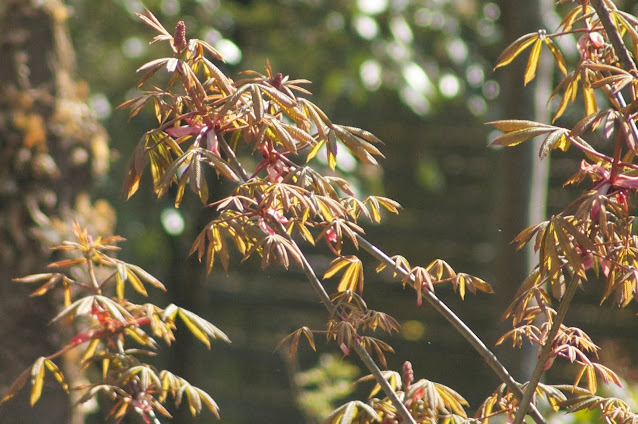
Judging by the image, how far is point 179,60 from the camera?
0.52 metres

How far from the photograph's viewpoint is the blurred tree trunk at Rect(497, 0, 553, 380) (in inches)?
59.5

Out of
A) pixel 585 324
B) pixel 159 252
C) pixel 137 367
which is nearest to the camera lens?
pixel 137 367

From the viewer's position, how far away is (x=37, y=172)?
1.55 meters

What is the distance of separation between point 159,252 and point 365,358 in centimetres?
226

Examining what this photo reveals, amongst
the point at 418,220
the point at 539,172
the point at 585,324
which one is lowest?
the point at 585,324

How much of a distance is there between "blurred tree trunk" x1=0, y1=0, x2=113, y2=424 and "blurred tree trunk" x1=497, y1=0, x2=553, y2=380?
819 mm

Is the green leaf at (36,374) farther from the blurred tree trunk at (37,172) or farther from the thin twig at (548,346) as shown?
the blurred tree trunk at (37,172)

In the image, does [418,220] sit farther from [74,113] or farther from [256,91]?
[256,91]

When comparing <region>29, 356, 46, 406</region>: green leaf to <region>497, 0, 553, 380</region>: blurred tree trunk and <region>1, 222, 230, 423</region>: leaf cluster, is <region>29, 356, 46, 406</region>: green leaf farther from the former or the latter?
<region>497, 0, 553, 380</region>: blurred tree trunk

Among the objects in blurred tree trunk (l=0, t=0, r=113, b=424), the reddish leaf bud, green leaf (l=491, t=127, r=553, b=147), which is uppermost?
the reddish leaf bud

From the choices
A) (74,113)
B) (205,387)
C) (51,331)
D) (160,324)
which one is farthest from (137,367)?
(205,387)

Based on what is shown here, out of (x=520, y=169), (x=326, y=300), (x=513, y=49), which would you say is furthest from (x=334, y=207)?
(x=520, y=169)

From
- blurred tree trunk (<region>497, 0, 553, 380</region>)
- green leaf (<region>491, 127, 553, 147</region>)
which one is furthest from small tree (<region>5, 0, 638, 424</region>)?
blurred tree trunk (<region>497, 0, 553, 380</region>)

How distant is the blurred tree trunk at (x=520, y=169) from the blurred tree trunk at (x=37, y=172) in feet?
2.69
